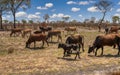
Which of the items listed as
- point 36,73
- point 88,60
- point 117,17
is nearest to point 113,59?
point 88,60

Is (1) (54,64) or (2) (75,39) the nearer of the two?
(1) (54,64)

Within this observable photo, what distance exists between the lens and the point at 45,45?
3212 cm

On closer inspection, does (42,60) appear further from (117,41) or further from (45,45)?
(45,45)

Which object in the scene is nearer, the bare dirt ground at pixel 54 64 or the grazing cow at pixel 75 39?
the bare dirt ground at pixel 54 64

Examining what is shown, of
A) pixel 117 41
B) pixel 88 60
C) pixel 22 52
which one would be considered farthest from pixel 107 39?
pixel 22 52

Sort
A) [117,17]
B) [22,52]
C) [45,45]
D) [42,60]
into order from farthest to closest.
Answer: [117,17], [45,45], [22,52], [42,60]

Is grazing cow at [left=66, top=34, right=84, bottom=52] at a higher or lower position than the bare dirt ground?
higher

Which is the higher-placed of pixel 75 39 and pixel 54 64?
pixel 75 39

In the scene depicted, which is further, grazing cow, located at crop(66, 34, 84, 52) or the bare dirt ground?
grazing cow, located at crop(66, 34, 84, 52)

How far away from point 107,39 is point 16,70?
9.07m

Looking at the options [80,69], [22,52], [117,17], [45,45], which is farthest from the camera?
[117,17]

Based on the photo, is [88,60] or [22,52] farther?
[22,52]

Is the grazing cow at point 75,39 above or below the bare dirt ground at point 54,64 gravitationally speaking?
above

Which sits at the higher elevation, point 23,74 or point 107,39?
point 107,39
